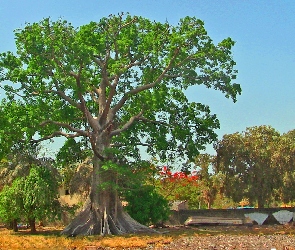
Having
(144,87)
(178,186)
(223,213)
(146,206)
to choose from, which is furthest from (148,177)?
(178,186)

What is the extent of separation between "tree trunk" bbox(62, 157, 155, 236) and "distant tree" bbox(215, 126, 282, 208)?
10220 millimetres

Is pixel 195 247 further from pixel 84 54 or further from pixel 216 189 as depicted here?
pixel 216 189

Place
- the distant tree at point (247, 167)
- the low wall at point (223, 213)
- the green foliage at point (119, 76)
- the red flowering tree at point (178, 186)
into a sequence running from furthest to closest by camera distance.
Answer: the red flowering tree at point (178, 186), the distant tree at point (247, 167), the low wall at point (223, 213), the green foliage at point (119, 76)

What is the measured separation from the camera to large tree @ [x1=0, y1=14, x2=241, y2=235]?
21.6 meters

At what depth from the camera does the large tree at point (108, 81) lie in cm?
2156

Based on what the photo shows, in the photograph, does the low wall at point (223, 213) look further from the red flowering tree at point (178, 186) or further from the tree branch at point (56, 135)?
the tree branch at point (56, 135)

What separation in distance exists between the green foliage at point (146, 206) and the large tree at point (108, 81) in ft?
4.80

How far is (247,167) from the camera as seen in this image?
3158 centimetres

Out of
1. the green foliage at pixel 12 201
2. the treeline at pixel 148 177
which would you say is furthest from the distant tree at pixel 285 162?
the green foliage at pixel 12 201

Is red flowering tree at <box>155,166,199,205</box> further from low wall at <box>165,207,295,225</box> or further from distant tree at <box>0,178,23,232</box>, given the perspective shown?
distant tree at <box>0,178,23,232</box>

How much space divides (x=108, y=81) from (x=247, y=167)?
41.1 ft

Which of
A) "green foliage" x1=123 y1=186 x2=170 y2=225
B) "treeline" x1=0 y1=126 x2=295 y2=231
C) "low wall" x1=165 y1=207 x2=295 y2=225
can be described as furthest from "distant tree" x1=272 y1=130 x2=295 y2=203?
"green foliage" x1=123 y1=186 x2=170 y2=225

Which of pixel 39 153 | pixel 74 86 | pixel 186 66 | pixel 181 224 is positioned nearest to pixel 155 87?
pixel 186 66

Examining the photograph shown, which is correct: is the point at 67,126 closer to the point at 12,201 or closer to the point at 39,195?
the point at 39,195
